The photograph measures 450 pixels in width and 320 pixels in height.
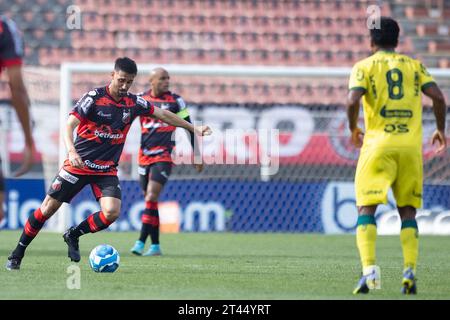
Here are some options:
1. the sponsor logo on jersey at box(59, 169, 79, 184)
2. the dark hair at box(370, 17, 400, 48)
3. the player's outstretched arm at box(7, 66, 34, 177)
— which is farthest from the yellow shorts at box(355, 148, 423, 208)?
the sponsor logo on jersey at box(59, 169, 79, 184)

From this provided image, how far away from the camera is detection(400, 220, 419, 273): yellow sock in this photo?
6.78 m

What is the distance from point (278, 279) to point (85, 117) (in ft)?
7.55

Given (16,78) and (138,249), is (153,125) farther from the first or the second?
(16,78)

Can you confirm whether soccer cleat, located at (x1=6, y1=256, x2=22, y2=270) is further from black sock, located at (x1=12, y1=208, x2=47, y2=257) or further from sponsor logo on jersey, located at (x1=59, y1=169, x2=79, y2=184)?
sponsor logo on jersey, located at (x1=59, y1=169, x2=79, y2=184)

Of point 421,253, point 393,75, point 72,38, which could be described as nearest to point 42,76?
point 72,38

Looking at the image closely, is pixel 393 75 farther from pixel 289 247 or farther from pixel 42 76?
pixel 42 76

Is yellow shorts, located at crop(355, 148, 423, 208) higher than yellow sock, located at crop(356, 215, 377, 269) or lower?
A: higher

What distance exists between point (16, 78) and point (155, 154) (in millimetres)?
5417

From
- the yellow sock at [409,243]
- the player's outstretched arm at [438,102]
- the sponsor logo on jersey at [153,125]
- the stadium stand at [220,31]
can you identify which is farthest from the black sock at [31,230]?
the stadium stand at [220,31]

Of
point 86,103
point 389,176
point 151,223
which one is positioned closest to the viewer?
point 389,176

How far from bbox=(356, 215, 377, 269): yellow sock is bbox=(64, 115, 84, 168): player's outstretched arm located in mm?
2485

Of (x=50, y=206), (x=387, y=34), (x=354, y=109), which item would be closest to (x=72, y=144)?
(x=50, y=206)

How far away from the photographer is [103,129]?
28.7ft

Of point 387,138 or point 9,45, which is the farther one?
point 387,138
